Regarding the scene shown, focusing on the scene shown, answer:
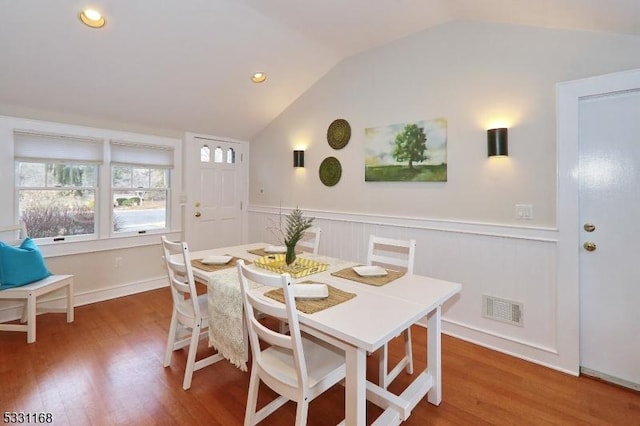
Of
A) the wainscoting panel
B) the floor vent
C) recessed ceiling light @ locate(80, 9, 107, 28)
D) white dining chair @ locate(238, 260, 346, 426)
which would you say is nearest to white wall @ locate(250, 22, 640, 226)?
the wainscoting panel

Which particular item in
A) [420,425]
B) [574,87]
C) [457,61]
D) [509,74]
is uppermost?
[457,61]

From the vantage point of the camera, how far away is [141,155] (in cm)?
390

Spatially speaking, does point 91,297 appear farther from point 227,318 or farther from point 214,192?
point 227,318

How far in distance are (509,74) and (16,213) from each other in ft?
15.4

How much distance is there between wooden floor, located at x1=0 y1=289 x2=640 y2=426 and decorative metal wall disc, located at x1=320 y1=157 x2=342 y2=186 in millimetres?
1975

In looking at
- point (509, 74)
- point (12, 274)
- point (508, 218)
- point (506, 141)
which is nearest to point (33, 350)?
point (12, 274)

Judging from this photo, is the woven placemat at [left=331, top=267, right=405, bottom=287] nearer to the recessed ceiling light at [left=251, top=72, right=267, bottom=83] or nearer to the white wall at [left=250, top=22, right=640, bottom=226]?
the white wall at [left=250, top=22, right=640, bottom=226]

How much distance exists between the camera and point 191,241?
14.4 feet

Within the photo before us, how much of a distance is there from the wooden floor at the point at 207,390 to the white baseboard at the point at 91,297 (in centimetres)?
43

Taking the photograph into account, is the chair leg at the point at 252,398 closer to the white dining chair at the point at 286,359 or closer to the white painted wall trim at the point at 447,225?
the white dining chair at the point at 286,359

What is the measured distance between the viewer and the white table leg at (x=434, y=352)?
1.89 meters

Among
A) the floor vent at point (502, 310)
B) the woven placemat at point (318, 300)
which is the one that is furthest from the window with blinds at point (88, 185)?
the floor vent at point (502, 310)

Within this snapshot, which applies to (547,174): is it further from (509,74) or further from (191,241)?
(191,241)

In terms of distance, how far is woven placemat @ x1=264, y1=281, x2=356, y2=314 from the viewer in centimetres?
154
